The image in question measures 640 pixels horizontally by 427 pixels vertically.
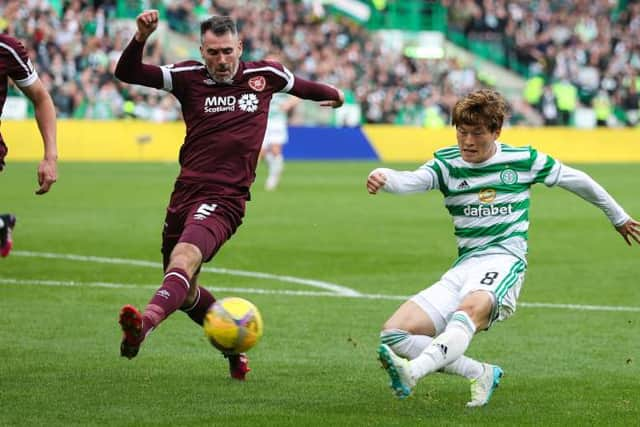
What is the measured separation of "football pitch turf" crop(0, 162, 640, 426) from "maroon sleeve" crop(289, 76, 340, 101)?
1.70m

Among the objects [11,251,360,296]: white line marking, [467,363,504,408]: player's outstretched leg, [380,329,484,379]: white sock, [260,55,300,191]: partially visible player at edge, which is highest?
[380,329,484,379]: white sock

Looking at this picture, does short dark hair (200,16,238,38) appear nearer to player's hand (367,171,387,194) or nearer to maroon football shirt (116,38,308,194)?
maroon football shirt (116,38,308,194)

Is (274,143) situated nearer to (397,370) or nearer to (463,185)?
(463,185)

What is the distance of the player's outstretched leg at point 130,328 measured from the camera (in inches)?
253

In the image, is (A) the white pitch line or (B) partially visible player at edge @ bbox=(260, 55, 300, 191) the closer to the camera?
(A) the white pitch line

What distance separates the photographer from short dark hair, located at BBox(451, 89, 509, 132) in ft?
23.3

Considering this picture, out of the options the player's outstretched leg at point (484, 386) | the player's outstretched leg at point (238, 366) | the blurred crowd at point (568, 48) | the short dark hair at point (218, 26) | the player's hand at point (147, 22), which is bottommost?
the blurred crowd at point (568, 48)

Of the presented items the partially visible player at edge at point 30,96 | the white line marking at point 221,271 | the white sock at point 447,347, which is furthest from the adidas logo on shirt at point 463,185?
the white line marking at point 221,271

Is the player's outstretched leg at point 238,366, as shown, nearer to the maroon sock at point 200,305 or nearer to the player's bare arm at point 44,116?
the maroon sock at point 200,305

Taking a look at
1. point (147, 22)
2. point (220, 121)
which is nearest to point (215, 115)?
point (220, 121)

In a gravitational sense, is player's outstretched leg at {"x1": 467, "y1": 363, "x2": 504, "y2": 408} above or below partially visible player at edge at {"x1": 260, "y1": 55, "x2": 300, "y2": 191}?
above

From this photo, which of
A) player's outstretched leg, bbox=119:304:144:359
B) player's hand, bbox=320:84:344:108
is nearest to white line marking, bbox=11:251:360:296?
player's hand, bbox=320:84:344:108

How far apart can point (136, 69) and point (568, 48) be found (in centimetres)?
4057

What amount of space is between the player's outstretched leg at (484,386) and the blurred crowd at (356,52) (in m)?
27.5
